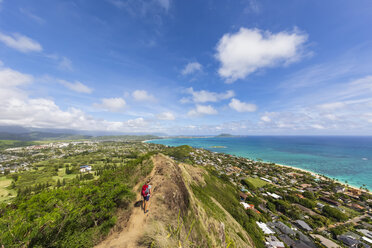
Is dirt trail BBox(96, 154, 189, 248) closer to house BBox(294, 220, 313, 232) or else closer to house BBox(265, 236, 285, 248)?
house BBox(265, 236, 285, 248)

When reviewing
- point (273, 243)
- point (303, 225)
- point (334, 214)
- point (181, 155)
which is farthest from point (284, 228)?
point (181, 155)

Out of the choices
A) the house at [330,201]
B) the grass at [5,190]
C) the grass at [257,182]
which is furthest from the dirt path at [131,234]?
the grass at [5,190]

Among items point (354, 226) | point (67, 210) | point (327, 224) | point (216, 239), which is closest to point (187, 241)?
point (216, 239)

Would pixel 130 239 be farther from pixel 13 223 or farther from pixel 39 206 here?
pixel 39 206

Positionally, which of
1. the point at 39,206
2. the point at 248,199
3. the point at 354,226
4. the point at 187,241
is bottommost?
the point at 354,226

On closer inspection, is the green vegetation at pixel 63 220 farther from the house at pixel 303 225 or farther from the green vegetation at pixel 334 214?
the green vegetation at pixel 334 214

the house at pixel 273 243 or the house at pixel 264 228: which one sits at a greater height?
the house at pixel 273 243

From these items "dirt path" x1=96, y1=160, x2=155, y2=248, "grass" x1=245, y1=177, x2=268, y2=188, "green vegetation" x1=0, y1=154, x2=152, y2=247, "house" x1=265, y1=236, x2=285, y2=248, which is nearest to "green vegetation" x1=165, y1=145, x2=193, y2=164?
"grass" x1=245, y1=177, x2=268, y2=188
